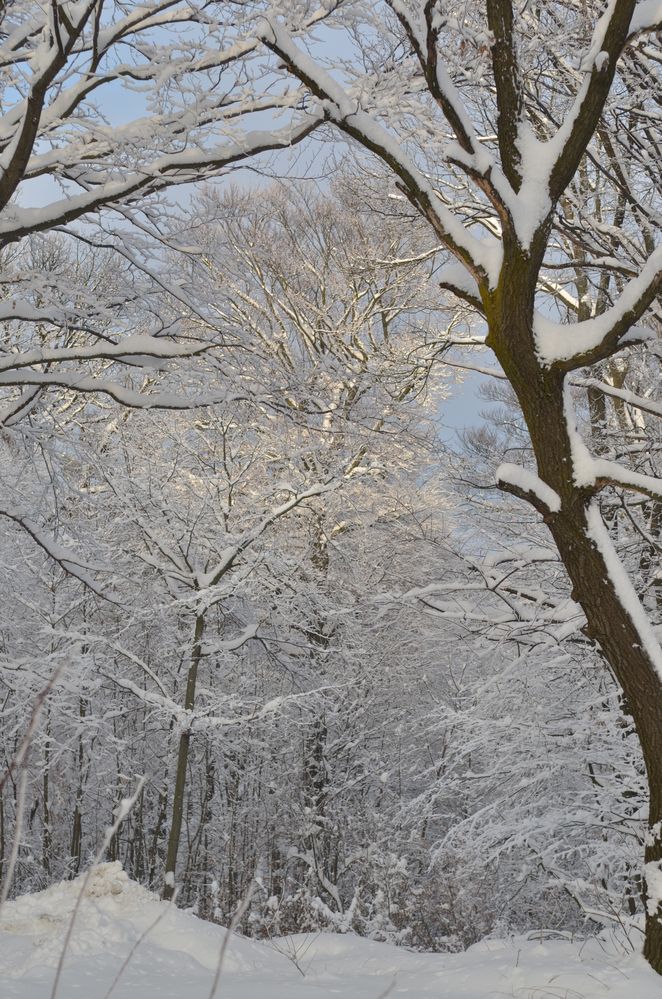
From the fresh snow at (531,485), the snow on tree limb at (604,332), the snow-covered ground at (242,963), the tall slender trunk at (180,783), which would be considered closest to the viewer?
the snow-covered ground at (242,963)

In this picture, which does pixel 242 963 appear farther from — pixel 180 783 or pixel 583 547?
pixel 180 783

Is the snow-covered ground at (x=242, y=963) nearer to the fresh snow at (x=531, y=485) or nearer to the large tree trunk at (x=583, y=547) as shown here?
the large tree trunk at (x=583, y=547)

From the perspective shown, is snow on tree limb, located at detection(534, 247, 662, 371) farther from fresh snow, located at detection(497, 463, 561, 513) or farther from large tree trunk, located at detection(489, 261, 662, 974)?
fresh snow, located at detection(497, 463, 561, 513)

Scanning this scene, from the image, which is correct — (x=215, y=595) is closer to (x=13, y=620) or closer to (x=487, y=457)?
A: (x=487, y=457)

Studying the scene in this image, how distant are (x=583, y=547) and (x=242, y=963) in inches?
121

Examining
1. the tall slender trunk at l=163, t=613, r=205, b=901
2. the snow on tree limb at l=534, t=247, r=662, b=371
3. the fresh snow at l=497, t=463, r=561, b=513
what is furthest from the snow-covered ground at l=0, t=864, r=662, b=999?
the tall slender trunk at l=163, t=613, r=205, b=901

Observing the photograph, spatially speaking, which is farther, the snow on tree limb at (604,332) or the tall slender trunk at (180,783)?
the tall slender trunk at (180,783)

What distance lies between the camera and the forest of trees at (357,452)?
3691mm

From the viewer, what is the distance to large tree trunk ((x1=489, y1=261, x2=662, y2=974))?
352 centimetres

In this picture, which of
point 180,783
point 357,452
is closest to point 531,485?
point 180,783

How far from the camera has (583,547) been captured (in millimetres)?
3639

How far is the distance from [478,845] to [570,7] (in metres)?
5.56

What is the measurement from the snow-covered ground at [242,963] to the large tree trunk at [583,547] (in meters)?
0.49

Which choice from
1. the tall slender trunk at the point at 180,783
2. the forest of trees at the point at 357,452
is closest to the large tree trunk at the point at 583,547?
the forest of trees at the point at 357,452
